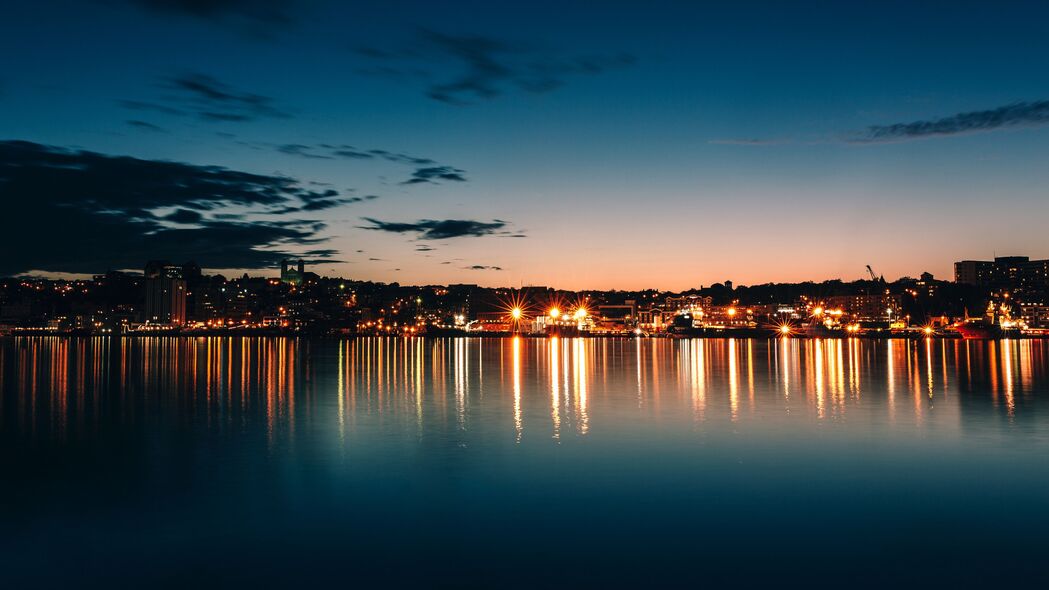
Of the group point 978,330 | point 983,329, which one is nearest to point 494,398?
point 983,329

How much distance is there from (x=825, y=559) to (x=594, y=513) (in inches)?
145

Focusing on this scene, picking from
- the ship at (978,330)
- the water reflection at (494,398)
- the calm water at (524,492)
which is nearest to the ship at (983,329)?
the ship at (978,330)

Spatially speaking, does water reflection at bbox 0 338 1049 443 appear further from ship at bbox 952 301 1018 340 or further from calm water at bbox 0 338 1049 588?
ship at bbox 952 301 1018 340

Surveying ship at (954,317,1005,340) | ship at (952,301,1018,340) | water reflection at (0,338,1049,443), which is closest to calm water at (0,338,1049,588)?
water reflection at (0,338,1049,443)

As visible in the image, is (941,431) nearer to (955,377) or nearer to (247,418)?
(247,418)

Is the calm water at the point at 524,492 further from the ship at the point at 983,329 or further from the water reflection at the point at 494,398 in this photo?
the ship at the point at 983,329

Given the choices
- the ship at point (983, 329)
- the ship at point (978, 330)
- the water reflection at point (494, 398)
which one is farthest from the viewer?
the ship at point (983, 329)

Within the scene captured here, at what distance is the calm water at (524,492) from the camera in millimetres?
10031

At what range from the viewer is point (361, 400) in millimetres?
30125

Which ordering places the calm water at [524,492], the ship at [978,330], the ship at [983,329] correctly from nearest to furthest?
the calm water at [524,492] → the ship at [978,330] → the ship at [983,329]

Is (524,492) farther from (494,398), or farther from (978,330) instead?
(978,330)

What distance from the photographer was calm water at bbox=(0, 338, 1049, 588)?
10.0 meters

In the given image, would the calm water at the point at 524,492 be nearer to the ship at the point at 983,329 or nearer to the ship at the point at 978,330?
the ship at the point at 978,330

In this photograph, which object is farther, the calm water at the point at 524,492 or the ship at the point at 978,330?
the ship at the point at 978,330
